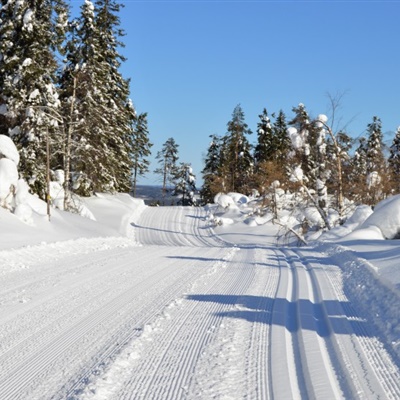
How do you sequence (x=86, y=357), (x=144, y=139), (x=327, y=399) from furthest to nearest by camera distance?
(x=144, y=139), (x=86, y=357), (x=327, y=399)

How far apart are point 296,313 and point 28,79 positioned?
785 inches

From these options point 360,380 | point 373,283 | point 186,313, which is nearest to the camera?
point 360,380

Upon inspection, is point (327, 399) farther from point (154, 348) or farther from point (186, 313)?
point (186, 313)

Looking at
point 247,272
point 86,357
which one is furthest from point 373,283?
point 86,357

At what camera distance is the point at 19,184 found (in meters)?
20.2

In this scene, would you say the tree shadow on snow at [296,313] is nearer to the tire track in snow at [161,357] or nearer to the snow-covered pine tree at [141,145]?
the tire track in snow at [161,357]

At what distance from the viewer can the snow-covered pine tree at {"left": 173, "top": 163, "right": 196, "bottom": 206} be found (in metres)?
56.8

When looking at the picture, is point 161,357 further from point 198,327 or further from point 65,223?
point 65,223

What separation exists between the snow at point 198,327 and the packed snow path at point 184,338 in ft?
0.05

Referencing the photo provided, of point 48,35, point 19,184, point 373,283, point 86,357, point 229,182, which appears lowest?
point 86,357

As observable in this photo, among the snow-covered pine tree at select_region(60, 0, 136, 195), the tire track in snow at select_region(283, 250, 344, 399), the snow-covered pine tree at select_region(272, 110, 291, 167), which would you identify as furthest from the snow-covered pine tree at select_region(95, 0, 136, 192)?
the tire track in snow at select_region(283, 250, 344, 399)

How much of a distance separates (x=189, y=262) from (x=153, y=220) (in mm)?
24461

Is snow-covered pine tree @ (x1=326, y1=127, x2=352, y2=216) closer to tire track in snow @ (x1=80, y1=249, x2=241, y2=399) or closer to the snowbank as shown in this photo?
the snowbank

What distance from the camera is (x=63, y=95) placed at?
1190 inches
